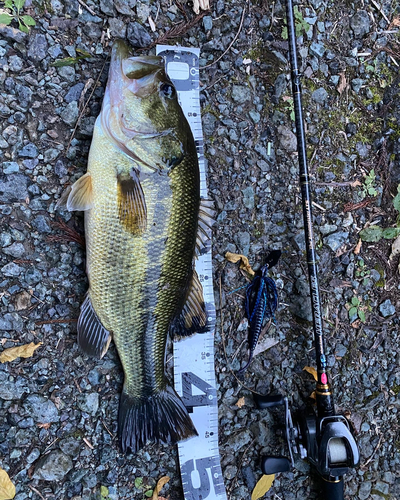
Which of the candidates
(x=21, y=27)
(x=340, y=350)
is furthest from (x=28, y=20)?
(x=340, y=350)

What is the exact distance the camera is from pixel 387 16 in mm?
3463

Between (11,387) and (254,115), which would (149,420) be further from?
(254,115)

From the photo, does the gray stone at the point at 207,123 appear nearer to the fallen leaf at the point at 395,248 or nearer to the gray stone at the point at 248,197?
the gray stone at the point at 248,197

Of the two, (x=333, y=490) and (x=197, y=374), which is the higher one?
(x=197, y=374)

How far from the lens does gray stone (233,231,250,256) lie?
2.98 m

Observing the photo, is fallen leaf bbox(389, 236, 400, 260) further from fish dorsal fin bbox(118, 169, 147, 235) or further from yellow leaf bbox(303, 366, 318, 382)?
fish dorsal fin bbox(118, 169, 147, 235)

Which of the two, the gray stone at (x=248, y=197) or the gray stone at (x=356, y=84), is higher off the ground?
the gray stone at (x=356, y=84)

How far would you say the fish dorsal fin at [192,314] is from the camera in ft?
8.38

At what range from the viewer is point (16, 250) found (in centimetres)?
246

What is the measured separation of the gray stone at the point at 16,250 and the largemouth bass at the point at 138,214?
0.45 m

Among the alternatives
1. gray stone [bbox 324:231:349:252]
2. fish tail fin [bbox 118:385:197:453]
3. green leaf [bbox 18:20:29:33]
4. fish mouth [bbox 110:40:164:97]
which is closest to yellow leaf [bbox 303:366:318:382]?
gray stone [bbox 324:231:349:252]

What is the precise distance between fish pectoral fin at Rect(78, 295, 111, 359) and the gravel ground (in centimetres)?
14

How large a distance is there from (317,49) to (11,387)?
3.34 metres

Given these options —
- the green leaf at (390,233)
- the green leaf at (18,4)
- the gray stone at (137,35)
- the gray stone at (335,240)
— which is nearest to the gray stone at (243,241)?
the gray stone at (335,240)
